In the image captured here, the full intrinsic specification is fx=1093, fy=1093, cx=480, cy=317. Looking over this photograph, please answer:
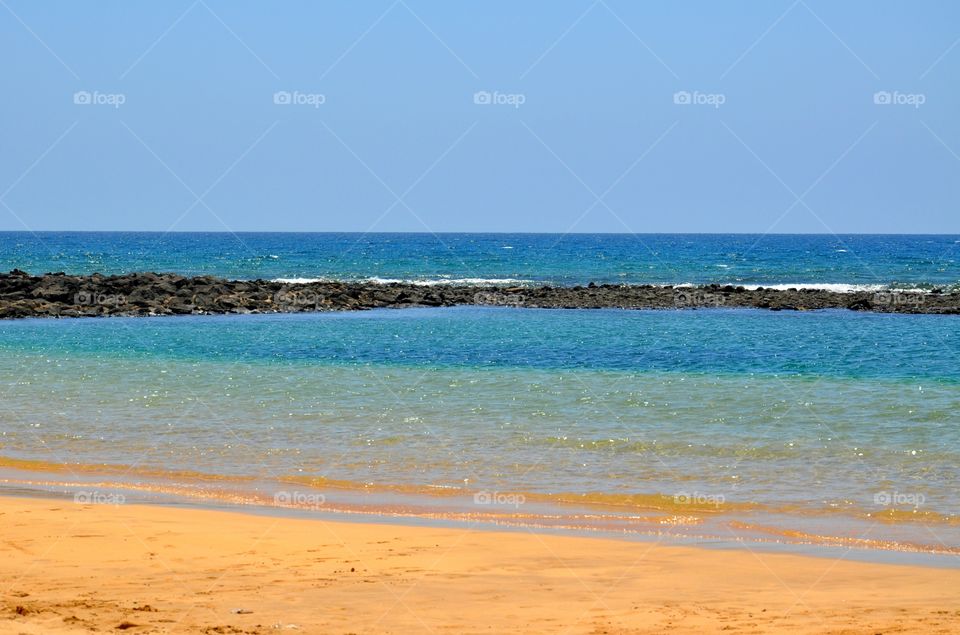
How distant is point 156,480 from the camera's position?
11.8 m

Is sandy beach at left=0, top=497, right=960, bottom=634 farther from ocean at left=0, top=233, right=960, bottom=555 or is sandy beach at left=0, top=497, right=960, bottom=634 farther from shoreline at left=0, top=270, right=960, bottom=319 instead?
shoreline at left=0, top=270, right=960, bottom=319

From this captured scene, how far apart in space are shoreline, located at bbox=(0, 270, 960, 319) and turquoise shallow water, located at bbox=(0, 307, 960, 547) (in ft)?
27.7

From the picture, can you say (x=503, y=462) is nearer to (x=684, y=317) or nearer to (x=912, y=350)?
(x=912, y=350)

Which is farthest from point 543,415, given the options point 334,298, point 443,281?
point 443,281

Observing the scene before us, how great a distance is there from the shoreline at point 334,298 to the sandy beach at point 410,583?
28.9 metres

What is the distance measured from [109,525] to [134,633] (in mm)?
3089

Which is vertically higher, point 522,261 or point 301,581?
point 522,261

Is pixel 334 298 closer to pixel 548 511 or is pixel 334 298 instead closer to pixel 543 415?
pixel 543 415

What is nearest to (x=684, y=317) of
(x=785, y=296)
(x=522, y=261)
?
(x=785, y=296)

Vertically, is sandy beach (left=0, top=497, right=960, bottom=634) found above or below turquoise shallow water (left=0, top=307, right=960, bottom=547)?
below

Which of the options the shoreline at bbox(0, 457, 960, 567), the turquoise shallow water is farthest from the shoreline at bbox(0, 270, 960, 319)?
the shoreline at bbox(0, 457, 960, 567)

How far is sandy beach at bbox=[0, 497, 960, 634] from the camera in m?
6.59

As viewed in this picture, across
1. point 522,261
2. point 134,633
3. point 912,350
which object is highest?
point 522,261

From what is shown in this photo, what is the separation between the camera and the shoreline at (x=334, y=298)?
37094mm
